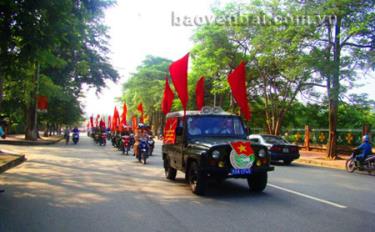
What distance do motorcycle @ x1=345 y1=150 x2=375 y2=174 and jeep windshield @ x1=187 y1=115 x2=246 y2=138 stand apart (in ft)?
25.6

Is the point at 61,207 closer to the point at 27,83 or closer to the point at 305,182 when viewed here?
the point at 305,182

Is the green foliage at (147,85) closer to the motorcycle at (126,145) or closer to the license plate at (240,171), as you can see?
the motorcycle at (126,145)

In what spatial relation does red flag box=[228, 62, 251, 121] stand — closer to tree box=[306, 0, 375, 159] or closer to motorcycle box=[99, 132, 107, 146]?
tree box=[306, 0, 375, 159]

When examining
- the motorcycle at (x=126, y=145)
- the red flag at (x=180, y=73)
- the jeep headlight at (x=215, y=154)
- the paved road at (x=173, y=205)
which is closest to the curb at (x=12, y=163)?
the paved road at (x=173, y=205)

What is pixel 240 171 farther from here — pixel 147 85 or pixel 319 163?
pixel 147 85

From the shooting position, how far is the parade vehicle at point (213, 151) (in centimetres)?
868

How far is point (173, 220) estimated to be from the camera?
6641 mm

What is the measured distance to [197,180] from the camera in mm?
8969

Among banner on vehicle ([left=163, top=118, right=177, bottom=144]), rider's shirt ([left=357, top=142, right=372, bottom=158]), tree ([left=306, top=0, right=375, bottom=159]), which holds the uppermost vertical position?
tree ([left=306, top=0, right=375, bottom=159])

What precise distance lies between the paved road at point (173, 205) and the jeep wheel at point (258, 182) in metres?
0.18

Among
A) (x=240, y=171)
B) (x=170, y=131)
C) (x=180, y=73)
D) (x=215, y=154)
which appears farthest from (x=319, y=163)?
(x=215, y=154)

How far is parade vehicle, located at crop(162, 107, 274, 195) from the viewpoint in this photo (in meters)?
8.68

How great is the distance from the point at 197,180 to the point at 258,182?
5.09ft

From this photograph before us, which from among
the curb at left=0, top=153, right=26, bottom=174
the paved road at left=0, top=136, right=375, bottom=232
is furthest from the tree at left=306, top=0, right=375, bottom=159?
the curb at left=0, top=153, right=26, bottom=174
